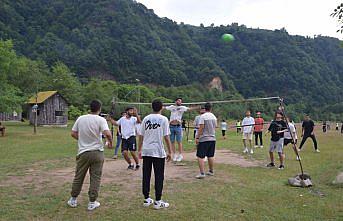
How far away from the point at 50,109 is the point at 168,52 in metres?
75.1

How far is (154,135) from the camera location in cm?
696

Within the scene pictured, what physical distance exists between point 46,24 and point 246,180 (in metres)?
107

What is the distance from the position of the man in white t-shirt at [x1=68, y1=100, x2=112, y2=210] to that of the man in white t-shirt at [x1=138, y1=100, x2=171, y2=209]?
2.45ft

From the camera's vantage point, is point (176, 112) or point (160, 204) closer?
point (160, 204)

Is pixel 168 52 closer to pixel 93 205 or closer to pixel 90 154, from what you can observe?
pixel 90 154

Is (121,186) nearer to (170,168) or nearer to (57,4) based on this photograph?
(170,168)

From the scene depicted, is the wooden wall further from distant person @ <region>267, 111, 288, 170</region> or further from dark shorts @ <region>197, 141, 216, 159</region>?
dark shorts @ <region>197, 141, 216, 159</region>

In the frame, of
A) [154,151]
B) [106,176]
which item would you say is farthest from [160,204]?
[106,176]

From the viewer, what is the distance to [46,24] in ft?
348

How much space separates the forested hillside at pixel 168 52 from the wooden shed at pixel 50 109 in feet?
147

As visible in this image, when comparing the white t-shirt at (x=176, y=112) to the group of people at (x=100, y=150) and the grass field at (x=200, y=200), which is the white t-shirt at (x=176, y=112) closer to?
the grass field at (x=200, y=200)

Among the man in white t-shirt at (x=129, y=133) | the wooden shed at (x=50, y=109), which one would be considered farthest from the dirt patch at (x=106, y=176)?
the wooden shed at (x=50, y=109)

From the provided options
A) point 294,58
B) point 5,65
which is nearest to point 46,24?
point 294,58

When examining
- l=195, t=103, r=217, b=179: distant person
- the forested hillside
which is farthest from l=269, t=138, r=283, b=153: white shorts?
the forested hillside
